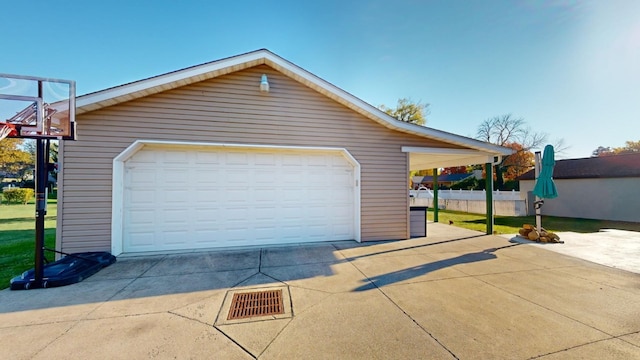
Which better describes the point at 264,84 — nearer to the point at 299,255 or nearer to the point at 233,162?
the point at 233,162

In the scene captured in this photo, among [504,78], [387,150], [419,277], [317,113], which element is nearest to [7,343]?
[419,277]

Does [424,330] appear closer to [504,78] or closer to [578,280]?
[578,280]

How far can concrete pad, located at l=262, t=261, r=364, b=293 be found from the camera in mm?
3611

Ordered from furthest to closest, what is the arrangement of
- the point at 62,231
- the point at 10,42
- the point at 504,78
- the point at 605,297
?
the point at 504,78, the point at 10,42, the point at 62,231, the point at 605,297

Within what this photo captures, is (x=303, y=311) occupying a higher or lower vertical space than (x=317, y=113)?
lower

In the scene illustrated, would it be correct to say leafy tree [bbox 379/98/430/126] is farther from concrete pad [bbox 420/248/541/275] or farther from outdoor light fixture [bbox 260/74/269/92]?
concrete pad [bbox 420/248/541/275]

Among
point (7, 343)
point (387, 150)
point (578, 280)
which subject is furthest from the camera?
point (387, 150)

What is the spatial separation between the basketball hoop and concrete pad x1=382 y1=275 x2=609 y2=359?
596cm

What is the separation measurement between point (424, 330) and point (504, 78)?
1126 cm

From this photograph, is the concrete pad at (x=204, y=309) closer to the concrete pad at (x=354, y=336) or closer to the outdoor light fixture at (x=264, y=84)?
the concrete pad at (x=354, y=336)

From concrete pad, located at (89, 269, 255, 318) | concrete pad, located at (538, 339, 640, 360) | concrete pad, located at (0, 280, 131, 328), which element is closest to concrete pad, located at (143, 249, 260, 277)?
concrete pad, located at (89, 269, 255, 318)

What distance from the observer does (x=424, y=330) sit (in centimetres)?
250

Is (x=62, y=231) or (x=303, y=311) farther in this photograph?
(x=62, y=231)

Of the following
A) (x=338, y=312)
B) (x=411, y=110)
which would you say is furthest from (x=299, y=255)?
(x=411, y=110)
